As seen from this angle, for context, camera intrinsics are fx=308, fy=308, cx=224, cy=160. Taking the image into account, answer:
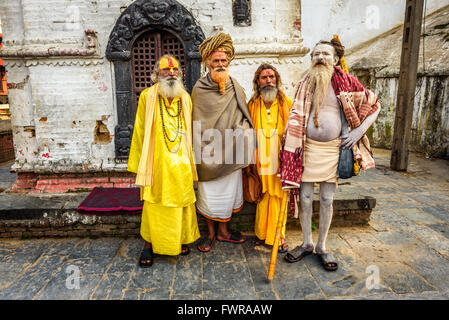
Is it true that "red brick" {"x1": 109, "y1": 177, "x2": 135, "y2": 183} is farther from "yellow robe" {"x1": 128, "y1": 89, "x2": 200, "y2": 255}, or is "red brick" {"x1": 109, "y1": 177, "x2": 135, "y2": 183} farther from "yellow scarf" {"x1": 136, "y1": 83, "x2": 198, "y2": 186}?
"yellow scarf" {"x1": 136, "y1": 83, "x2": 198, "y2": 186}

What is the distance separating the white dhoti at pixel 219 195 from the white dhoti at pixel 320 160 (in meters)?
0.76

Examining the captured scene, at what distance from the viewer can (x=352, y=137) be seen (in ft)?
9.87

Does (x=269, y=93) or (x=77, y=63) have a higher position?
(x=77, y=63)

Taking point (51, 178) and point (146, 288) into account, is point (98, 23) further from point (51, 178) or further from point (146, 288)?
point (146, 288)

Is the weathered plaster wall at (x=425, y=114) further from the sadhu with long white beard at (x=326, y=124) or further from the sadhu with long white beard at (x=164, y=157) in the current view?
the sadhu with long white beard at (x=164, y=157)

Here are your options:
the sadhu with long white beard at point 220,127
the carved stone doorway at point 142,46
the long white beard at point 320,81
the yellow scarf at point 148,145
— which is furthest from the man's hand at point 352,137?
the carved stone doorway at point 142,46

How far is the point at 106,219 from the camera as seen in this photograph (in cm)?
382

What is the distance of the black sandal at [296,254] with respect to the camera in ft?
10.6

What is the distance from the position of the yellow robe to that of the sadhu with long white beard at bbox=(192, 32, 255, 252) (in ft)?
0.69

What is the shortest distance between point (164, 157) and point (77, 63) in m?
2.87

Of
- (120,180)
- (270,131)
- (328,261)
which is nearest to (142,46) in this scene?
(120,180)

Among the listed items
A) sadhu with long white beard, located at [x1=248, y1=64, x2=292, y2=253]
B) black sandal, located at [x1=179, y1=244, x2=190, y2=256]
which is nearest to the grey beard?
sadhu with long white beard, located at [x1=248, y1=64, x2=292, y2=253]

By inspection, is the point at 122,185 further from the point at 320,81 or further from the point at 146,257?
the point at 320,81

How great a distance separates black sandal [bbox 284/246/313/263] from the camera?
322 cm
